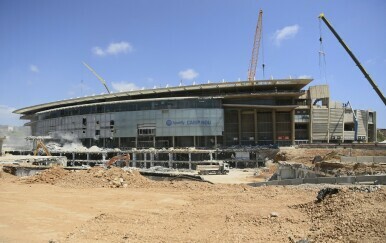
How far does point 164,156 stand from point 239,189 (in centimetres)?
4604

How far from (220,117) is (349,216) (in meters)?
58.5

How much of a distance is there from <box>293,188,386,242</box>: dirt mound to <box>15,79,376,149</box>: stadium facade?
5526cm

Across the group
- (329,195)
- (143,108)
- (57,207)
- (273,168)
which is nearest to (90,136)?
(143,108)

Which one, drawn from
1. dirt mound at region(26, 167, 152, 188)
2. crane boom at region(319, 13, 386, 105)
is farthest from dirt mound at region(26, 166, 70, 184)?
crane boom at region(319, 13, 386, 105)

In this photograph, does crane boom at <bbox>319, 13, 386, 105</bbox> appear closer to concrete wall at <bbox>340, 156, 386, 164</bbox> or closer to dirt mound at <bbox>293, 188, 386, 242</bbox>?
concrete wall at <bbox>340, 156, 386, 164</bbox>

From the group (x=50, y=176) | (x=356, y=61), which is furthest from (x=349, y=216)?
(x=356, y=61)

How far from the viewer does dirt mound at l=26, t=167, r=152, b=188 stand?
28.9 m

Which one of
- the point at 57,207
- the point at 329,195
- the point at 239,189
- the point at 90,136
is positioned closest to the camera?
the point at 329,195

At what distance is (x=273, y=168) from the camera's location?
50125 millimetres

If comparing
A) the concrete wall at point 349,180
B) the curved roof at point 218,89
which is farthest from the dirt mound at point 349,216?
the curved roof at point 218,89

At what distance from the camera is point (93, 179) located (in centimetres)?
3003

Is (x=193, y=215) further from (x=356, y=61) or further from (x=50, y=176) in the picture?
(x=356, y=61)

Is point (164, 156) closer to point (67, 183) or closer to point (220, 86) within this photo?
point (220, 86)

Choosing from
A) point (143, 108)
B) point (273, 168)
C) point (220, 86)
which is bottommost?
point (273, 168)
